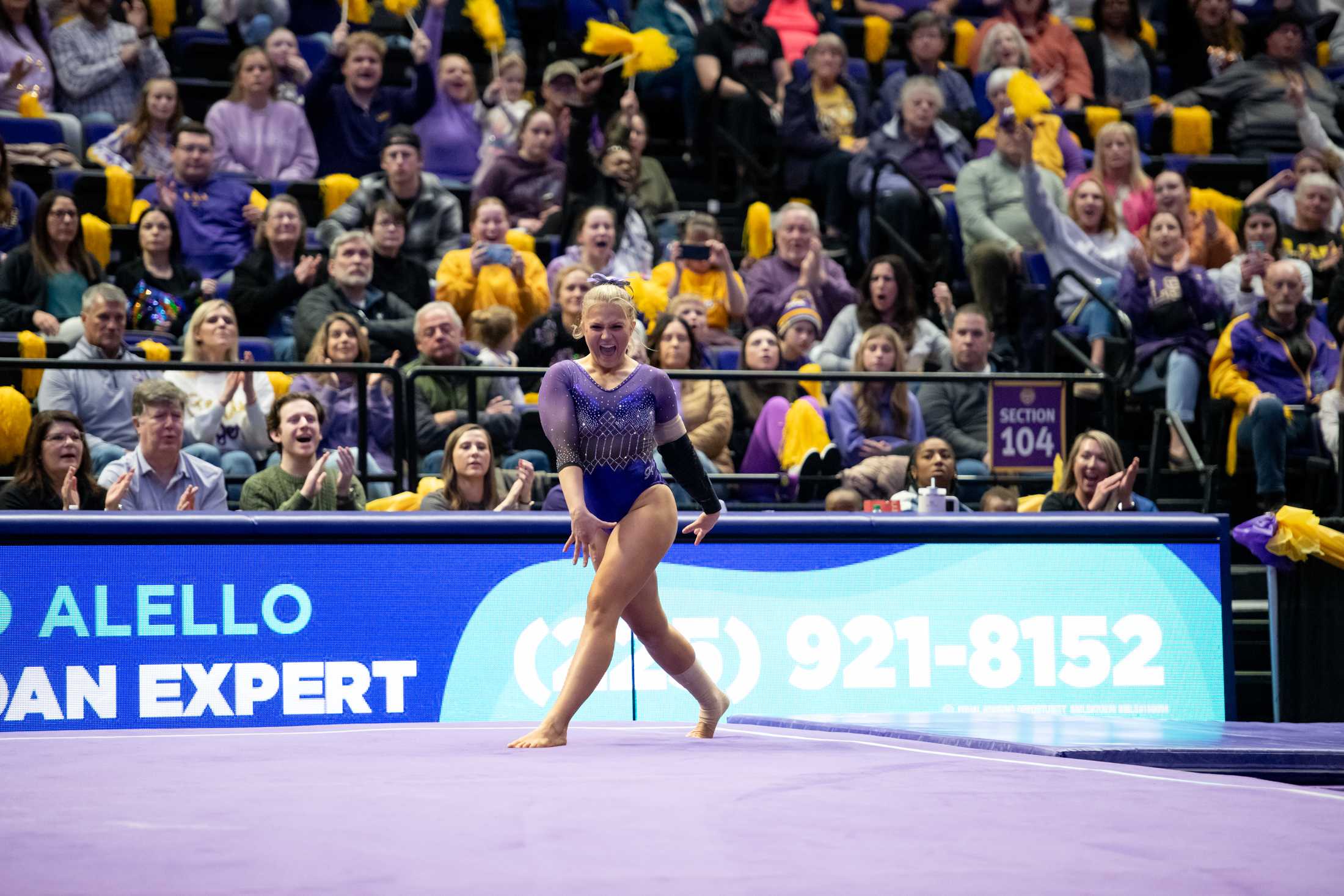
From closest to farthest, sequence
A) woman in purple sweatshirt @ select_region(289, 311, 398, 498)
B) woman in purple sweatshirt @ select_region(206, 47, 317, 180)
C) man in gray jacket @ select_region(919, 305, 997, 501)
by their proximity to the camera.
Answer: woman in purple sweatshirt @ select_region(289, 311, 398, 498) → man in gray jacket @ select_region(919, 305, 997, 501) → woman in purple sweatshirt @ select_region(206, 47, 317, 180)

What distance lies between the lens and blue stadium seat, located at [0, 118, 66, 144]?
10.7m

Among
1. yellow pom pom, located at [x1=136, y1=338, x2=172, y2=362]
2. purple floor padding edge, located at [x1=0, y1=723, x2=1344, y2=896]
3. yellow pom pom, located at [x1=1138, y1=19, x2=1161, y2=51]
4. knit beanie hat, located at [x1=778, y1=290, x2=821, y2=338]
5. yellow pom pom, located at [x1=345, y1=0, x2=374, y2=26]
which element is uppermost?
yellow pom pom, located at [x1=1138, y1=19, x2=1161, y2=51]

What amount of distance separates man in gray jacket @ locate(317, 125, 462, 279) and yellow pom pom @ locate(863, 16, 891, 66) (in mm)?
4909

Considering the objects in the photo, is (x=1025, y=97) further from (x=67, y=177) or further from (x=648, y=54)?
(x=67, y=177)

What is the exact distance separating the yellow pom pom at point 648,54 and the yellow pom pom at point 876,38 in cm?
252

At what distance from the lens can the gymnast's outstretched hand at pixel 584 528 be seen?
16.4 ft

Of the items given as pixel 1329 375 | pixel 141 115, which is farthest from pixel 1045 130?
pixel 141 115

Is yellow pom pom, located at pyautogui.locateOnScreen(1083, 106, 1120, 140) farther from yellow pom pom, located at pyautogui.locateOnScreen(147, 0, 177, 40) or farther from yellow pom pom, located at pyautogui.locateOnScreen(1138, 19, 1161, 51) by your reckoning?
yellow pom pom, located at pyautogui.locateOnScreen(147, 0, 177, 40)

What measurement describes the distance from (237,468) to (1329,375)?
690cm

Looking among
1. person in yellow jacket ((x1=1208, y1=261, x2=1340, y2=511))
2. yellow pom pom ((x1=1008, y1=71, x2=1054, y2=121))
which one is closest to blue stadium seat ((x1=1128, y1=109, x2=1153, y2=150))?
yellow pom pom ((x1=1008, y1=71, x2=1054, y2=121))

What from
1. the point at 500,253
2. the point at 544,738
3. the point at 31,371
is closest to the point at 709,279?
the point at 500,253

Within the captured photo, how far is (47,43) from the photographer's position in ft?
36.7

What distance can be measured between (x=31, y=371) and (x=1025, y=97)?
25.1ft

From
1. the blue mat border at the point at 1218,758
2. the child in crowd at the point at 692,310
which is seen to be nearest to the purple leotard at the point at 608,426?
the blue mat border at the point at 1218,758
